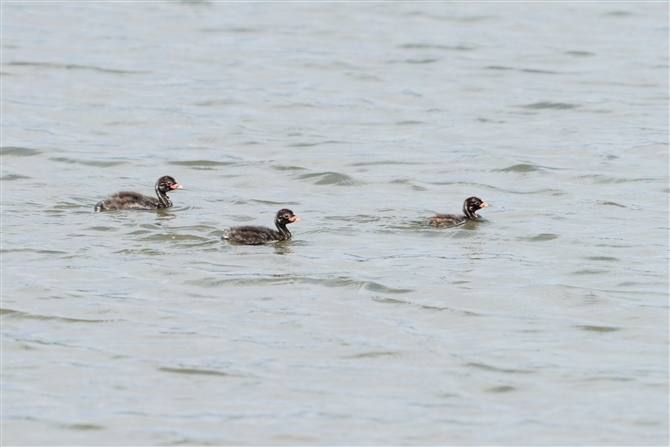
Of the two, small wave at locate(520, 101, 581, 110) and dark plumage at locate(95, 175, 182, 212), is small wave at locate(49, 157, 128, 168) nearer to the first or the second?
dark plumage at locate(95, 175, 182, 212)

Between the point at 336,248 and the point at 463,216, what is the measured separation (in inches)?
79.5

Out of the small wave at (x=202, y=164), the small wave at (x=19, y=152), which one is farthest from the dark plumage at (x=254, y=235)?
the small wave at (x=19, y=152)

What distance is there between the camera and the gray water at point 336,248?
880 cm

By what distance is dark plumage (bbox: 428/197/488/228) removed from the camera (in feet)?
45.9

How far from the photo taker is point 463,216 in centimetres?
1435

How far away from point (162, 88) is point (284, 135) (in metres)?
4.55

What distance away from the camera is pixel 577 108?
22031 millimetres

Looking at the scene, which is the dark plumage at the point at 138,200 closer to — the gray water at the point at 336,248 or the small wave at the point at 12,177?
the gray water at the point at 336,248

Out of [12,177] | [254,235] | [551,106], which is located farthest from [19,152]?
[551,106]

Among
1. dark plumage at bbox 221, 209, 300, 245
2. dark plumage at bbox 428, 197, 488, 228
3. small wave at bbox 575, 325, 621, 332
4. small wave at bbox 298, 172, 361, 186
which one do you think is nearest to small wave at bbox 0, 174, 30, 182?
Answer: small wave at bbox 298, 172, 361, 186

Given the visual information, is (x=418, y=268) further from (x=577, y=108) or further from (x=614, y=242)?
(x=577, y=108)

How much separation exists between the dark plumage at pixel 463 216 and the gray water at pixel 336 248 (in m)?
0.11

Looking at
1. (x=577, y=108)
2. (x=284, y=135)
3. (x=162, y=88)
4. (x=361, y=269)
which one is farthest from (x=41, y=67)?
(x=361, y=269)

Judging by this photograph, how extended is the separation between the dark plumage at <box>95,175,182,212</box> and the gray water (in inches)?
9.0
